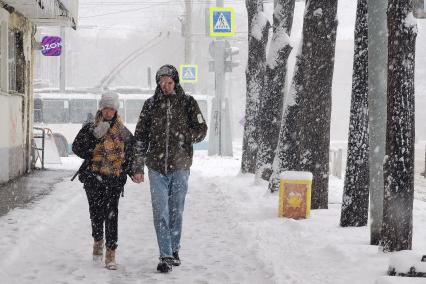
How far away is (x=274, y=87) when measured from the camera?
47.6 ft

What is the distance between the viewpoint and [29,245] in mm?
7762

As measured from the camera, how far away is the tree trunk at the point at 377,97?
24.7ft

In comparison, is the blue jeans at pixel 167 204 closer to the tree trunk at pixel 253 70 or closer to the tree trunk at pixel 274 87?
the tree trunk at pixel 274 87

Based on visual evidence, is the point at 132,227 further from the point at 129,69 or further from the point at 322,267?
the point at 129,69

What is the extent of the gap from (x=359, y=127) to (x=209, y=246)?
2.44 meters

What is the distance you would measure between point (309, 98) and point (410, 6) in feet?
13.4

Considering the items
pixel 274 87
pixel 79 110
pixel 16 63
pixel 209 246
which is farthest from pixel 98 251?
pixel 79 110

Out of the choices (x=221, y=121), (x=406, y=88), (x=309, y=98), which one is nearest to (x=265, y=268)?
(x=406, y=88)

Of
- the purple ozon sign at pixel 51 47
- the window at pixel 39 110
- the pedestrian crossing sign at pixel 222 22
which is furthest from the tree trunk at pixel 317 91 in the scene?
the window at pixel 39 110

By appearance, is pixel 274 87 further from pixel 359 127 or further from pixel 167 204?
pixel 167 204

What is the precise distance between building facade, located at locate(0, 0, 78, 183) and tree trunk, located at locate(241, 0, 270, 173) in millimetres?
4356

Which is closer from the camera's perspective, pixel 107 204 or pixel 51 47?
pixel 107 204

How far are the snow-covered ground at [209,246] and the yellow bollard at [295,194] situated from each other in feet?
0.81

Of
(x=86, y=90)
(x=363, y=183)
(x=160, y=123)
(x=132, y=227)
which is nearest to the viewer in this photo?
(x=160, y=123)
